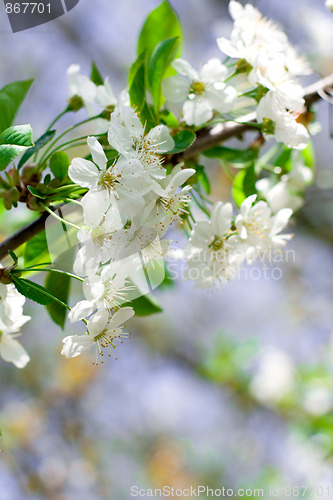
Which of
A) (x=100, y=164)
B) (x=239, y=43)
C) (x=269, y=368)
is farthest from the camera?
(x=269, y=368)

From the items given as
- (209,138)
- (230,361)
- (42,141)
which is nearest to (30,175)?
(42,141)

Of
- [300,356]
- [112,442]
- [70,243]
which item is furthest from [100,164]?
[112,442]

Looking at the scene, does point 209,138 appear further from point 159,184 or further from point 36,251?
point 36,251

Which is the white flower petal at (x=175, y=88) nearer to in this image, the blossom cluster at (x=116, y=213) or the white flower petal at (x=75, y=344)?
the blossom cluster at (x=116, y=213)

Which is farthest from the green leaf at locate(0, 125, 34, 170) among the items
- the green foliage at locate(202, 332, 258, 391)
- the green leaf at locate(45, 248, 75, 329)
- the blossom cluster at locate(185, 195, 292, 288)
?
the green foliage at locate(202, 332, 258, 391)

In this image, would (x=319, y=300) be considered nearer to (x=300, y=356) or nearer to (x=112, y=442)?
(x=300, y=356)

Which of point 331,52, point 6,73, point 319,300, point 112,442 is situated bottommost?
point 112,442

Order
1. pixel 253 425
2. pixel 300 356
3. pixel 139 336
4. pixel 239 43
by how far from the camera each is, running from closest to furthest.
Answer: pixel 239 43, pixel 253 425, pixel 300 356, pixel 139 336

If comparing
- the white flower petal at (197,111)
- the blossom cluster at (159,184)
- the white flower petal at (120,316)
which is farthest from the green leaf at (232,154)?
the white flower petal at (120,316)
